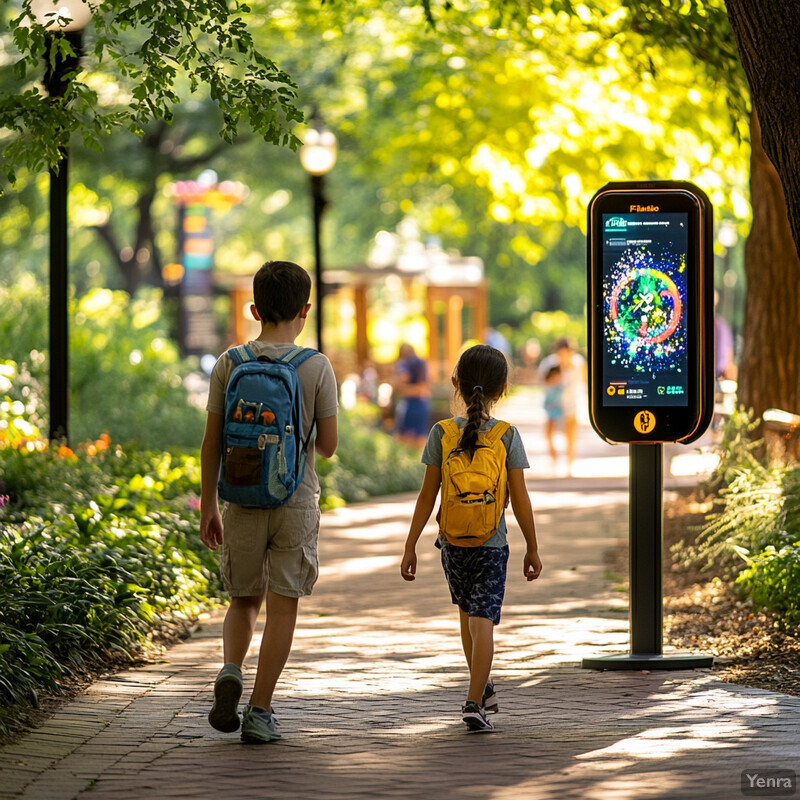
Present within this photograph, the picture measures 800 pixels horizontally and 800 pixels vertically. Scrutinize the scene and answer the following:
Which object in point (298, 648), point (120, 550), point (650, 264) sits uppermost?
point (650, 264)

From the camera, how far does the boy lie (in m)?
5.20

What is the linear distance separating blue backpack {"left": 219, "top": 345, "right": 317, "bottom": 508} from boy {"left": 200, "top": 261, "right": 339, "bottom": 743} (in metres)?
0.13

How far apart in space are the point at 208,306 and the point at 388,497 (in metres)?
14.5

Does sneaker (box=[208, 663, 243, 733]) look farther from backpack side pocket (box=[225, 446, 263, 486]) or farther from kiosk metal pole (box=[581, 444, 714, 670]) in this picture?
kiosk metal pole (box=[581, 444, 714, 670])

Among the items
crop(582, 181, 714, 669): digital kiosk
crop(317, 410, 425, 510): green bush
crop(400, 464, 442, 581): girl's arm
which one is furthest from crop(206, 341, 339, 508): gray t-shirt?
crop(317, 410, 425, 510): green bush

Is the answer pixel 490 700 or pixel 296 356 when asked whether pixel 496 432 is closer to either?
pixel 296 356

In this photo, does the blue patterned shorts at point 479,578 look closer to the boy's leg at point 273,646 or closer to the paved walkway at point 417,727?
the paved walkway at point 417,727

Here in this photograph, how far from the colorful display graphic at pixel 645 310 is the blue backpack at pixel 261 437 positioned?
6.91 ft

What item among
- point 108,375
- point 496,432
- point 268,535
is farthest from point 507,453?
point 108,375

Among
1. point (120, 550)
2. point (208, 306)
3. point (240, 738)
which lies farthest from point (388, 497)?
point (208, 306)

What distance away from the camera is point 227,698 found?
16.9ft

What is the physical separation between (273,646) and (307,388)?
98cm

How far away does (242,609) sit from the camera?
17.4ft

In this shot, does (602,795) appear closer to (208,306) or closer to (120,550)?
(120,550)
